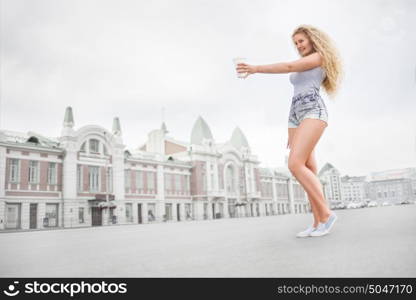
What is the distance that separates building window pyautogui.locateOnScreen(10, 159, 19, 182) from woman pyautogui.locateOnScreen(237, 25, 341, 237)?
2492 cm

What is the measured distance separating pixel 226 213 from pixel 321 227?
39.0 meters

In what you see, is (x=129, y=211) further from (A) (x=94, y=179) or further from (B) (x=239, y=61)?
(B) (x=239, y=61)

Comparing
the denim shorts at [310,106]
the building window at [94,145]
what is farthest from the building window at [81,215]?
the denim shorts at [310,106]

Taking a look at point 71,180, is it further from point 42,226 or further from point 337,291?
point 337,291

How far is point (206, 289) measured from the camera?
5.44 feet

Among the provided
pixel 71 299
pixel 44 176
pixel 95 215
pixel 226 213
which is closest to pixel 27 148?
pixel 44 176

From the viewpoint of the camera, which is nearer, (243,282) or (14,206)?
(243,282)

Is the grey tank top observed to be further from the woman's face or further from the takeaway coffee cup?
the takeaway coffee cup

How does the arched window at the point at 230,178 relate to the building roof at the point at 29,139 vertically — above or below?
below

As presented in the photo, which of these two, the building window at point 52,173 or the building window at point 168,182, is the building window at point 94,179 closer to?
the building window at point 52,173

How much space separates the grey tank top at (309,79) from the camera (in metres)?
3.29

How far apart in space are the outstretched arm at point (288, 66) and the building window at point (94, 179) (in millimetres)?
27554

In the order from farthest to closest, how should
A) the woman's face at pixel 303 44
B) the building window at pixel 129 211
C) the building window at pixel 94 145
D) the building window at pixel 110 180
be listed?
1. the building window at pixel 129 211
2. the building window at pixel 110 180
3. the building window at pixel 94 145
4. the woman's face at pixel 303 44

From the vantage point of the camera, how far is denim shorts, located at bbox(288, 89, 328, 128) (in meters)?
3.20
